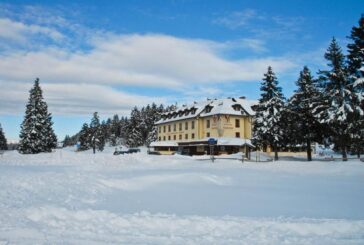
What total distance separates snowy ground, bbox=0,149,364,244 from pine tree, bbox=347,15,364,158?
18.5 meters

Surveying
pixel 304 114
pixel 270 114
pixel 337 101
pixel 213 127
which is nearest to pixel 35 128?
pixel 213 127

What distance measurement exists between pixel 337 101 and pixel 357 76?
4.07 metres

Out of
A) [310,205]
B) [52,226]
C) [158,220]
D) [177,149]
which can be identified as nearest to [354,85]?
[310,205]

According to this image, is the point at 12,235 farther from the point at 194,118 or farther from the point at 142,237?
the point at 194,118

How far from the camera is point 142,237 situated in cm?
839

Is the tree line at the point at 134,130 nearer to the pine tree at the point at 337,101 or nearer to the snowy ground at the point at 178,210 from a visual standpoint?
the pine tree at the point at 337,101

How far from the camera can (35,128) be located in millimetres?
57375

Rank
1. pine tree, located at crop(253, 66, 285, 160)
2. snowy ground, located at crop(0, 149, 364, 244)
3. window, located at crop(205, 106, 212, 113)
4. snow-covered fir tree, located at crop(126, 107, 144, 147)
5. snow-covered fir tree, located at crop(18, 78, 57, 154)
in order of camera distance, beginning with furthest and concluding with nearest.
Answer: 1. snow-covered fir tree, located at crop(126, 107, 144, 147)
2. window, located at crop(205, 106, 212, 113)
3. snow-covered fir tree, located at crop(18, 78, 57, 154)
4. pine tree, located at crop(253, 66, 285, 160)
5. snowy ground, located at crop(0, 149, 364, 244)

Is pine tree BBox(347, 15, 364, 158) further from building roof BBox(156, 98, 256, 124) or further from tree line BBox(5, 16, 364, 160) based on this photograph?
building roof BBox(156, 98, 256, 124)

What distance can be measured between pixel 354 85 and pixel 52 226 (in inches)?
1356

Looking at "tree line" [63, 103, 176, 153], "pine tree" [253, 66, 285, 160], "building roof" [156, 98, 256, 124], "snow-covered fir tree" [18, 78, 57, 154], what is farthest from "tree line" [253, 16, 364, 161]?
"tree line" [63, 103, 176, 153]

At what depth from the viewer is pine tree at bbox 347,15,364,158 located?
1448 inches

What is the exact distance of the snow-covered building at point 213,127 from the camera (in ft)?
211

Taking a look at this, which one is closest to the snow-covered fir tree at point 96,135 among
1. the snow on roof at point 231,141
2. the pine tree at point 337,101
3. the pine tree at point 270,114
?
the snow on roof at point 231,141
